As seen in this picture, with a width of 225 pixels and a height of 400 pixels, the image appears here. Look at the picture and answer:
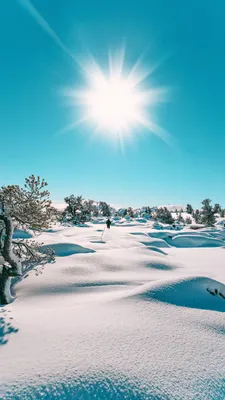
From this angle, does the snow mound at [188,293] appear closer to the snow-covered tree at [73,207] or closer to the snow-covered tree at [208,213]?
the snow-covered tree at [73,207]

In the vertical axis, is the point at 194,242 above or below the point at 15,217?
below

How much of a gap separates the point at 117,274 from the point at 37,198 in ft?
14.1

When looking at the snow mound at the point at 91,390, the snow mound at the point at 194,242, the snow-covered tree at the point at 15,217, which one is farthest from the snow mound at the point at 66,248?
the snow mound at the point at 194,242

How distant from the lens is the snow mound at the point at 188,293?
4977 millimetres

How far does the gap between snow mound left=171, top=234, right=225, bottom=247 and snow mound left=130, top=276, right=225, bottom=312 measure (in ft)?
63.8

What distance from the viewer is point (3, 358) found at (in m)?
2.69

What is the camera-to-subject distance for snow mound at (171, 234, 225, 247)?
2441cm

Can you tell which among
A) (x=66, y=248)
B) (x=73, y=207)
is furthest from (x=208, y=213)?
(x=66, y=248)

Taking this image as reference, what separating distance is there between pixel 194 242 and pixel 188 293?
69.3 feet

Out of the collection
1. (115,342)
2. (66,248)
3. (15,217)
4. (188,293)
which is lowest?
(188,293)

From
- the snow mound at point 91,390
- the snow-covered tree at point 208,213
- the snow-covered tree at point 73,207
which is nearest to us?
the snow mound at point 91,390

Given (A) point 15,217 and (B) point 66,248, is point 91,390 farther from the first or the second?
(B) point 66,248

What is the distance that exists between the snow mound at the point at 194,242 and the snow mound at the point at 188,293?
1945cm

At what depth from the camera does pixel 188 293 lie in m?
5.46
